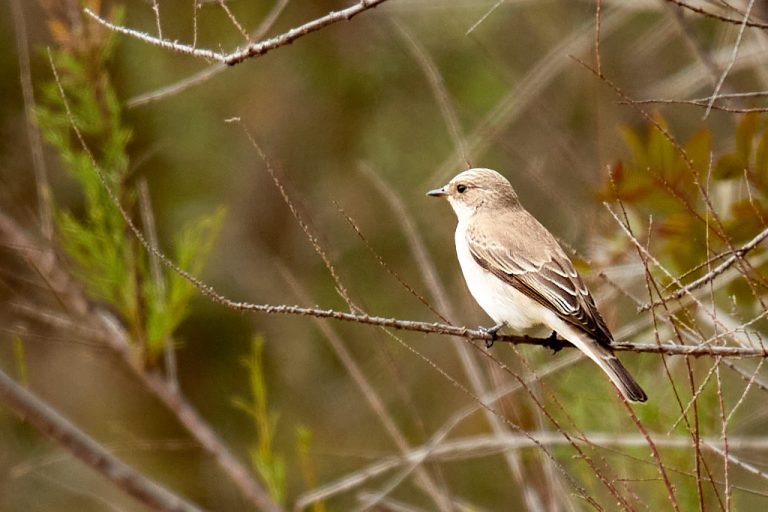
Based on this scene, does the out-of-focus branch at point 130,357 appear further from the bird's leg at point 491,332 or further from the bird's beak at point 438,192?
the bird's beak at point 438,192

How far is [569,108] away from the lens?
855 centimetres

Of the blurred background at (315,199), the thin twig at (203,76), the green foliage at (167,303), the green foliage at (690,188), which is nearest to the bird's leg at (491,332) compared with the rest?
the green foliage at (690,188)

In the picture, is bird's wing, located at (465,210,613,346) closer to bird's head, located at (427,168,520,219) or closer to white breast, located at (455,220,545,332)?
white breast, located at (455,220,545,332)

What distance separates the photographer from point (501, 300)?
4902 millimetres

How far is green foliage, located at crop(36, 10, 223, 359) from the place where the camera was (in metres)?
4.30

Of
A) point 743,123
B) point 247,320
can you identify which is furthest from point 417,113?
point 743,123

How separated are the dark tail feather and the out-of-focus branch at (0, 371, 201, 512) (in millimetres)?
1564

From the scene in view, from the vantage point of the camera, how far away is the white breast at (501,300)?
15.7 feet

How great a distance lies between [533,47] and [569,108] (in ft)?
2.40

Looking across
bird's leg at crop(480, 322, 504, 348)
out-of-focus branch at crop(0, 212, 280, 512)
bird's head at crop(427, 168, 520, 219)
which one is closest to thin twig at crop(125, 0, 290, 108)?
out-of-focus branch at crop(0, 212, 280, 512)

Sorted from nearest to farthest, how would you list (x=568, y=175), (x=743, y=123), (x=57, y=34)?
(x=743, y=123) → (x=57, y=34) → (x=568, y=175)

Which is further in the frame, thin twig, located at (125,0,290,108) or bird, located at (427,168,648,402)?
bird, located at (427,168,648,402)

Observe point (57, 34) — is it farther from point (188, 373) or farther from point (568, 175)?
point (568, 175)

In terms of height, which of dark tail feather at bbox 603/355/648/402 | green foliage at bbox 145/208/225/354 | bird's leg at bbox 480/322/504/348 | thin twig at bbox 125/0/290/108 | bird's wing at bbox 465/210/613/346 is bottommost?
dark tail feather at bbox 603/355/648/402
